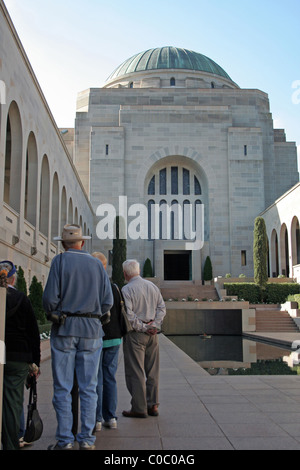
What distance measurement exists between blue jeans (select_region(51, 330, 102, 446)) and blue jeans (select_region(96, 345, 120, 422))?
0.76 m

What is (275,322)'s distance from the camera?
22.0 meters

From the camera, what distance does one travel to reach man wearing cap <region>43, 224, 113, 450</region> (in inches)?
164

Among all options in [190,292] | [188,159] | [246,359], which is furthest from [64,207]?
[246,359]

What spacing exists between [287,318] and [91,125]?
21.4 meters

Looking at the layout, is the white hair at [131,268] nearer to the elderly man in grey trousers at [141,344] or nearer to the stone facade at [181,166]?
the elderly man in grey trousers at [141,344]

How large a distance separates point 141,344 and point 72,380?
147 centimetres

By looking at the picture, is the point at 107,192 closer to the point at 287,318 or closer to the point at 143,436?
the point at 287,318

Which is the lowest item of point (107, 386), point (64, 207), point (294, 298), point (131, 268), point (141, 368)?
point (107, 386)

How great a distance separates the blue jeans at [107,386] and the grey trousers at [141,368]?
1.13 feet

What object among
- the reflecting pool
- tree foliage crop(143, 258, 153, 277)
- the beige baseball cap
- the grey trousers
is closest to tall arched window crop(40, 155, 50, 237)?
the reflecting pool

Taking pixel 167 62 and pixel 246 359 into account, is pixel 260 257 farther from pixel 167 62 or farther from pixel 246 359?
pixel 167 62

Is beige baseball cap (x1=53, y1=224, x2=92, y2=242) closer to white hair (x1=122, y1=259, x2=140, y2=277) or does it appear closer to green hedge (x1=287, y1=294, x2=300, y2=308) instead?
white hair (x1=122, y1=259, x2=140, y2=277)

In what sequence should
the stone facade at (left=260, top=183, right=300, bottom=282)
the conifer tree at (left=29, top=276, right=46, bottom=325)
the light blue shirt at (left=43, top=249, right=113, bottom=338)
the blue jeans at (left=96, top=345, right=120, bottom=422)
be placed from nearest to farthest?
the light blue shirt at (left=43, top=249, right=113, bottom=338) → the blue jeans at (left=96, top=345, right=120, bottom=422) → the conifer tree at (left=29, top=276, right=46, bottom=325) → the stone facade at (left=260, top=183, right=300, bottom=282)
